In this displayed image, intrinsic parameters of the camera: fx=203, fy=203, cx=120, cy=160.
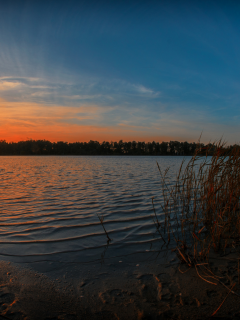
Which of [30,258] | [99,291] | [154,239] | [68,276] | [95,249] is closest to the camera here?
[99,291]

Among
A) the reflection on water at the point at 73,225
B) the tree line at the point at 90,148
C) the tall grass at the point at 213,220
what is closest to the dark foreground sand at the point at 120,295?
the tall grass at the point at 213,220

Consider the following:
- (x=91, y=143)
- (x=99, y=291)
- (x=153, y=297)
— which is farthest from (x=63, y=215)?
(x=91, y=143)

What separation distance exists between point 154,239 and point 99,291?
252 cm

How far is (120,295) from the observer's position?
3029 mm

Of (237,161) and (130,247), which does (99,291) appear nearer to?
(130,247)

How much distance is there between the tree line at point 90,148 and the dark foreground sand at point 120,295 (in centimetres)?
12589

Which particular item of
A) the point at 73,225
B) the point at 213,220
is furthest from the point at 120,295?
the point at 73,225

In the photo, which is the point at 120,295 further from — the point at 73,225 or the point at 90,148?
the point at 90,148

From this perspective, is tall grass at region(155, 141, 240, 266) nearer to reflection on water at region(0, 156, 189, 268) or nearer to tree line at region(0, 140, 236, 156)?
reflection on water at region(0, 156, 189, 268)

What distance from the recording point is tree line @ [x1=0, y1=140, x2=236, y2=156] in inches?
4945

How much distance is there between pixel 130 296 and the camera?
2992mm

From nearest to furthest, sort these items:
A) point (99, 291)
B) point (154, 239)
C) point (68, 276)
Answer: point (99, 291)
point (68, 276)
point (154, 239)

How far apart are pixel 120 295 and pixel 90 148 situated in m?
145

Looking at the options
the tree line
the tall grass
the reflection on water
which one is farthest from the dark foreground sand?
the tree line
